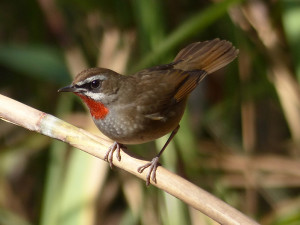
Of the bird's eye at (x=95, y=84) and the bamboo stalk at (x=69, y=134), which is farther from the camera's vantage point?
the bird's eye at (x=95, y=84)

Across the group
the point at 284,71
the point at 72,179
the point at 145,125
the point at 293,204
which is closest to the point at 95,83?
→ the point at 145,125

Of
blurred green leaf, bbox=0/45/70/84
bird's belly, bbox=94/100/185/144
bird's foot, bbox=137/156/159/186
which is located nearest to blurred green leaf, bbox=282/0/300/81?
bird's belly, bbox=94/100/185/144

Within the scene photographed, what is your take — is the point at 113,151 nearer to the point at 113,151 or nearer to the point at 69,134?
the point at 113,151

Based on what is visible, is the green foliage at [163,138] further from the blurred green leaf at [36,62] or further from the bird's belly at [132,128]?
the bird's belly at [132,128]

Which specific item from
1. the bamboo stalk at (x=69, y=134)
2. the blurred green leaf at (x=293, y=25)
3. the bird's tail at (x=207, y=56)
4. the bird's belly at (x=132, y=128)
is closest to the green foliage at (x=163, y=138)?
the blurred green leaf at (x=293, y=25)

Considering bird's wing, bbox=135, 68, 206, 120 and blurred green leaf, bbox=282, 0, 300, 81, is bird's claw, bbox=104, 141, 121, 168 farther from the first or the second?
blurred green leaf, bbox=282, 0, 300, 81

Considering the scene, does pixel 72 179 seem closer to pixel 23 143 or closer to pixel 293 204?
pixel 23 143

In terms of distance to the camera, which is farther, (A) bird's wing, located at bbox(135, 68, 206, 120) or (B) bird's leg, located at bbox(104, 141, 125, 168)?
(A) bird's wing, located at bbox(135, 68, 206, 120)

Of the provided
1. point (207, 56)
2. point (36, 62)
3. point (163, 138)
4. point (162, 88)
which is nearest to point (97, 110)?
point (162, 88)
